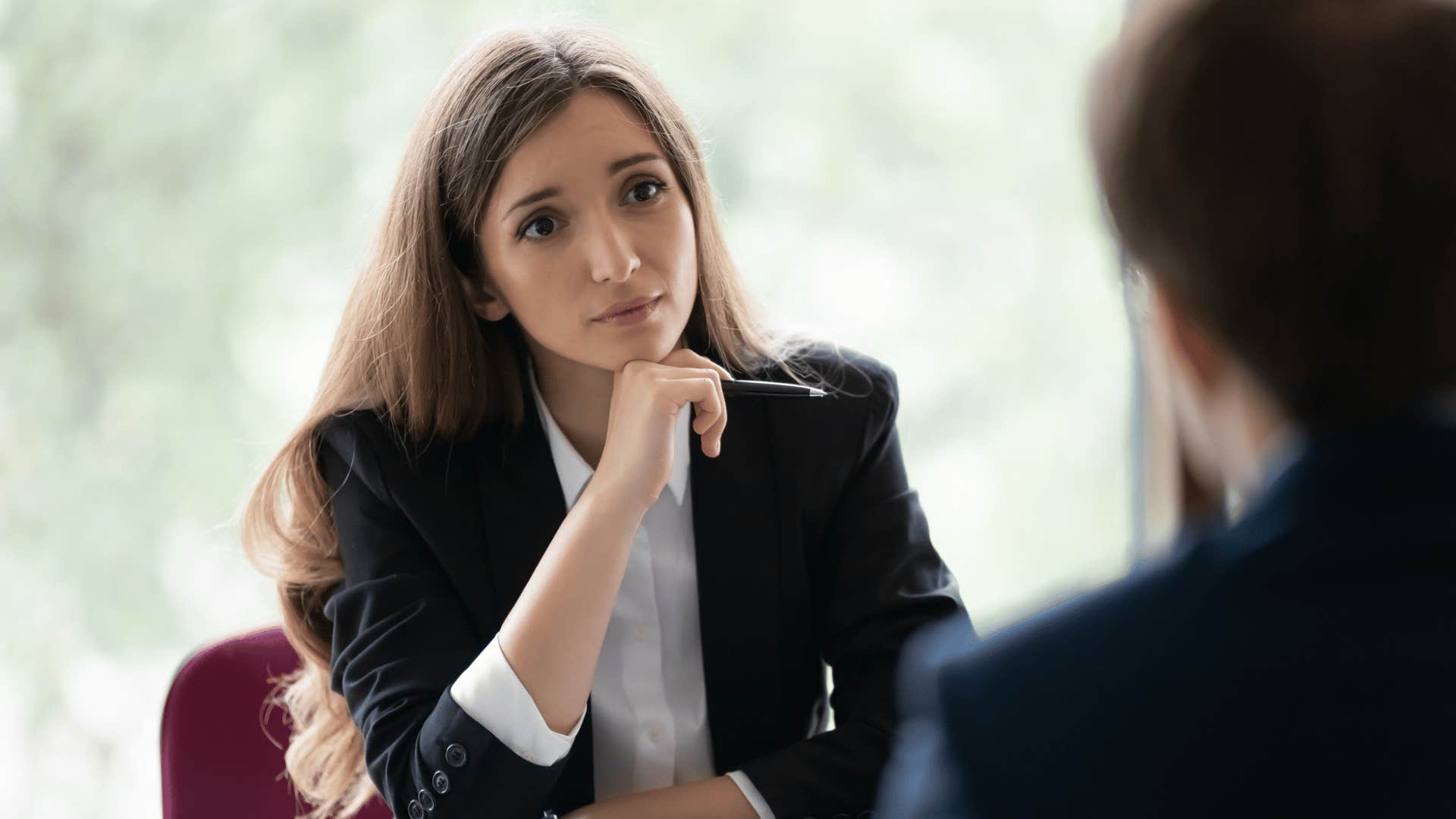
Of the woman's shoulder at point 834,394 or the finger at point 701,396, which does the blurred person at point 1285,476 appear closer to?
the finger at point 701,396

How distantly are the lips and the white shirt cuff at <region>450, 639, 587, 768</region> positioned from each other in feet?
1.18

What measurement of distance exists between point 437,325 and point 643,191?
0.96 feet

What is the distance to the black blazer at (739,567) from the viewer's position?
1.41m

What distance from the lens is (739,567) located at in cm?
152

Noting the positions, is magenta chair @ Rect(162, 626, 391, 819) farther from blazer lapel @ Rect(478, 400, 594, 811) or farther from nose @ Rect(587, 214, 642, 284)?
nose @ Rect(587, 214, 642, 284)

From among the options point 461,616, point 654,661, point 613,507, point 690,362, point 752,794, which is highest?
point 690,362

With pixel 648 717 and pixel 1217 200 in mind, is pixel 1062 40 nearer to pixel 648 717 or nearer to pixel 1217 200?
pixel 648 717

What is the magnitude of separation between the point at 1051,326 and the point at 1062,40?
0.55 meters

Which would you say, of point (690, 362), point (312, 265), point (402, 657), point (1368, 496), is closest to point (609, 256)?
point (690, 362)

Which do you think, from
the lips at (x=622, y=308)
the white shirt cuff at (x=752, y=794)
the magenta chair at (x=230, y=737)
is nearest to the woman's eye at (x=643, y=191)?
the lips at (x=622, y=308)

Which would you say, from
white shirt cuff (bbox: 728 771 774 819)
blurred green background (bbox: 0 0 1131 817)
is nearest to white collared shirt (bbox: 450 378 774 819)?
white shirt cuff (bbox: 728 771 774 819)

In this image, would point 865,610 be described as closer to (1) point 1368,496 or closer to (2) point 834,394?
(2) point 834,394

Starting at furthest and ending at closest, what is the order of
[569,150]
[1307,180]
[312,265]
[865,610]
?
1. [312,265]
2. [865,610]
3. [569,150]
4. [1307,180]

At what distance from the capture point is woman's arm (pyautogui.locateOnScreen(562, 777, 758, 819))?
1326mm
